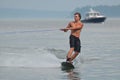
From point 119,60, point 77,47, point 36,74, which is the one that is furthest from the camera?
point 119,60

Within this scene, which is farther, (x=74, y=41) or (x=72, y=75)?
(x=74, y=41)

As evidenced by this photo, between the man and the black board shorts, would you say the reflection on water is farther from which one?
the black board shorts

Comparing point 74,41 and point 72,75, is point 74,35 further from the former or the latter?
point 72,75

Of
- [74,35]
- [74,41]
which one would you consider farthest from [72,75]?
[74,35]

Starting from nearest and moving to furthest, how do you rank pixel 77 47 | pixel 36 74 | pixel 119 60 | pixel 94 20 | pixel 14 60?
pixel 36 74 < pixel 77 47 < pixel 14 60 < pixel 119 60 < pixel 94 20

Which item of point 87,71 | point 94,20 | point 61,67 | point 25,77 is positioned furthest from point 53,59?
point 94,20

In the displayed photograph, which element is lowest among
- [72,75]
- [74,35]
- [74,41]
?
[72,75]

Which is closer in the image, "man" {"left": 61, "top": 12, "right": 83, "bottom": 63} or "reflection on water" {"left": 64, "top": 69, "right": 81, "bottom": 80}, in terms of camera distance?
"reflection on water" {"left": 64, "top": 69, "right": 81, "bottom": 80}

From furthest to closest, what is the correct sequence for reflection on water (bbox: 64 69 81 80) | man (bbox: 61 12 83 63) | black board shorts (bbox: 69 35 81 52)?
black board shorts (bbox: 69 35 81 52)
man (bbox: 61 12 83 63)
reflection on water (bbox: 64 69 81 80)

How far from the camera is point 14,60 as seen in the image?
20.1m

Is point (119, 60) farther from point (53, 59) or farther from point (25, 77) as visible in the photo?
point (25, 77)

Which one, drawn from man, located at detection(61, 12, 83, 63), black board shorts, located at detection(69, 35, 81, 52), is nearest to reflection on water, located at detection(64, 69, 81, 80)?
man, located at detection(61, 12, 83, 63)

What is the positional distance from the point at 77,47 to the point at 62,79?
2.67m

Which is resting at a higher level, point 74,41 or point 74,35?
point 74,35
